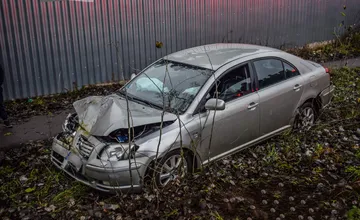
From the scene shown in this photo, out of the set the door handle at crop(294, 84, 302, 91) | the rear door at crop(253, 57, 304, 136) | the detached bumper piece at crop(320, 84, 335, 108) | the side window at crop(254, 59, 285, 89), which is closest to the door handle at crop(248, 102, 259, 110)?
the rear door at crop(253, 57, 304, 136)

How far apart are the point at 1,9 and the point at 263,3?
25.4ft

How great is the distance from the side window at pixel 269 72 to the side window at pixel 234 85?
0.25m

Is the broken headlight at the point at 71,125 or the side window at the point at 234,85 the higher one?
the side window at the point at 234,85

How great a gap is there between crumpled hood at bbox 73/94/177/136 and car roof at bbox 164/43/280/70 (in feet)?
3.70

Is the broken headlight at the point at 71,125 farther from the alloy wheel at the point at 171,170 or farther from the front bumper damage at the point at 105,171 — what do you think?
the alloy wheel at the point at 171,170

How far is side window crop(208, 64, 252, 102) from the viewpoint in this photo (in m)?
5.90

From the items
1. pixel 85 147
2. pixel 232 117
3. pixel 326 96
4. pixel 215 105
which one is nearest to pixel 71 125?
pixel 85 147

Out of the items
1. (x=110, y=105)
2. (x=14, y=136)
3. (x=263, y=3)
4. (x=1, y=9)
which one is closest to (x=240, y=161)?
(x=110, y=105)

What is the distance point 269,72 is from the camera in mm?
6516

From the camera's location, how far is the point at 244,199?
4.87 metres

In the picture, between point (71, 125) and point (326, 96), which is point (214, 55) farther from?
point (71, 125)

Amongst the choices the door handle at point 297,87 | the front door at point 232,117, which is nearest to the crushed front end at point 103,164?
the front door at point 232,117

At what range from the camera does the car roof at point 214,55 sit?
6174mm

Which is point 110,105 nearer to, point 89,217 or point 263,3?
point 89,217
